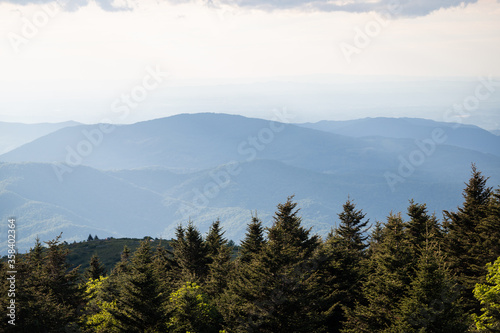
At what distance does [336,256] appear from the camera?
50219 mm

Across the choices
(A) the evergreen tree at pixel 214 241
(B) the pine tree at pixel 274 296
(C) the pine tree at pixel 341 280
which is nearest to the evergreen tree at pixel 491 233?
(C) the pine tree at pixel 341 280

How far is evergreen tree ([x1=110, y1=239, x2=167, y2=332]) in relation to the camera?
39031 mm

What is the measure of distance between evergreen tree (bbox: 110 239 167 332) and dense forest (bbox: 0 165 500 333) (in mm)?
83

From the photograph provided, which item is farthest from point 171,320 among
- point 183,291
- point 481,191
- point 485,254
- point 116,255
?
point 116,255

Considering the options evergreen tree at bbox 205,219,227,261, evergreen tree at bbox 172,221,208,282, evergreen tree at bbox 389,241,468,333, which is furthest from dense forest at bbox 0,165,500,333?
evergreen tree at bbox 205,219,227,261

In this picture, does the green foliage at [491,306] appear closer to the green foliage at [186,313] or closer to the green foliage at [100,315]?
the green foliage at [186,313]

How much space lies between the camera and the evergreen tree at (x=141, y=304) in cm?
3903

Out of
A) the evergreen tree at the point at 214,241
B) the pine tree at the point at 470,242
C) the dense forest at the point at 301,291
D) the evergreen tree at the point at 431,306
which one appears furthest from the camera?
the evergreen tree at the point at 214,241

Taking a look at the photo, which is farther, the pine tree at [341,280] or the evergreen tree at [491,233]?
the pine tree at [341,280]

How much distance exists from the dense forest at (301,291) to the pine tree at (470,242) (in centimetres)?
11

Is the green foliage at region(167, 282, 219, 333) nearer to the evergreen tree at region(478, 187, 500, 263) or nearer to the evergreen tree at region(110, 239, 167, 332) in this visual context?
the evergreen tree at region(110, 239, 167, 332)

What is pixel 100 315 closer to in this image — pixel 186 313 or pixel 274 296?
pixel 186 313

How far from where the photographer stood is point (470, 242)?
50.1m

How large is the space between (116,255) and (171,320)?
426 feet
